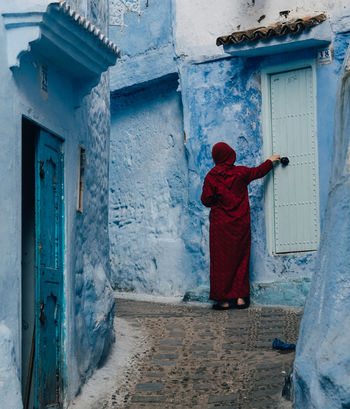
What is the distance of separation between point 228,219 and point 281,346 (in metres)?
2.27

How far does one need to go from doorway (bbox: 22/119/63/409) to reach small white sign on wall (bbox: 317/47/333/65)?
12.2 ft

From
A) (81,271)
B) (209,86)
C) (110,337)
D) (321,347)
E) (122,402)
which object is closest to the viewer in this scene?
(321,347)

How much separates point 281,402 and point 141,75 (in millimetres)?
5815

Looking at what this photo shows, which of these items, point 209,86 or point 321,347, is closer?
point 321,347

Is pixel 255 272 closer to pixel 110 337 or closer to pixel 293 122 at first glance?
pixel 293 122

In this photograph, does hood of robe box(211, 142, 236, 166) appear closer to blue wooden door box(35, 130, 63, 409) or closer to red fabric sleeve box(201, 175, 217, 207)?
red fabric sleeve box(201, 175, 217, 207)

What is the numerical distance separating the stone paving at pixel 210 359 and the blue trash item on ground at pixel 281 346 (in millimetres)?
56

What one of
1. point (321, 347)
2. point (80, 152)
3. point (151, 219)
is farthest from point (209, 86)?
point (321, 347)

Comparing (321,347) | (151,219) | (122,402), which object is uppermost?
(151,219)

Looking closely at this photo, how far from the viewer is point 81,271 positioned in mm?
6430

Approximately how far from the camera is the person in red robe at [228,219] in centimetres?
859

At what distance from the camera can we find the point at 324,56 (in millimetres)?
8703

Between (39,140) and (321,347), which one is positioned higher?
(39,140)

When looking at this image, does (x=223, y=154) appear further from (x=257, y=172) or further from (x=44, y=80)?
(x=44, y=80)
